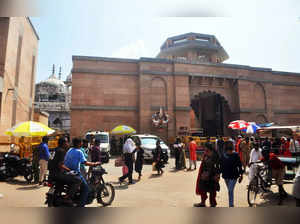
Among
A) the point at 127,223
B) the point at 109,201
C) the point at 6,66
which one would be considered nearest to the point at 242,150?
the point at 109,201

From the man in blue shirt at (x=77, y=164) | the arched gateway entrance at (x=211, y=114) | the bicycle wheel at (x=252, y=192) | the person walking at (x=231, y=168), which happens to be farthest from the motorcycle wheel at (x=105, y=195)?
the arched gateway entrance at (x=211, y=114)

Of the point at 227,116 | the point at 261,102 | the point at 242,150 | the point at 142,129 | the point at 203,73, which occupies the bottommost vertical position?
the point at 242,150

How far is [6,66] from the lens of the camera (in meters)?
12.0

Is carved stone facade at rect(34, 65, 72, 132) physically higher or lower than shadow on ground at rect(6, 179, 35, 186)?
higher

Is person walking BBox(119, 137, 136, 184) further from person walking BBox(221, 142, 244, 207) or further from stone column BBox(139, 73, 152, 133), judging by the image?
stone column BBox(139, 73, 152, 133)

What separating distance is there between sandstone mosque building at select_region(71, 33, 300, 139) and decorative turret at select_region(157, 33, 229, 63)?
16.1 ft

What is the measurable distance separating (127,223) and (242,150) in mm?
8031

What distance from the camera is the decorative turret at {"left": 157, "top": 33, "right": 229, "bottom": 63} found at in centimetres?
2434

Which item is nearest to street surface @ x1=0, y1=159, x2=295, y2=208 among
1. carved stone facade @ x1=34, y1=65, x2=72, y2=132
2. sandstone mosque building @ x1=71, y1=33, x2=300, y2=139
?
sandstone mosque building @ x1=71, y1=33, x2=300, y2=139

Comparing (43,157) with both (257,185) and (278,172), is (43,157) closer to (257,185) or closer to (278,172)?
(257,185)

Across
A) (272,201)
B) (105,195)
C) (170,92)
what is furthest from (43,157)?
(170,92)

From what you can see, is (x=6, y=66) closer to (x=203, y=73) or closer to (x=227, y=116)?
(x=203, y=73)

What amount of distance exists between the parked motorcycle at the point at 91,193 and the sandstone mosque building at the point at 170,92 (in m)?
12.8

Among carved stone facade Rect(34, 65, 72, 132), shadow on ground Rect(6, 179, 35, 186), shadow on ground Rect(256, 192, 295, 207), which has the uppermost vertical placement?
carved stone facade Rect(34, 65, 72, 132)
